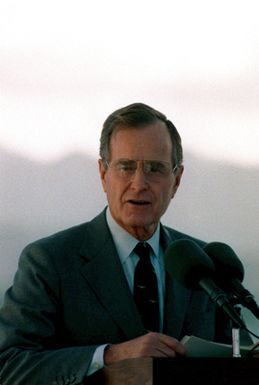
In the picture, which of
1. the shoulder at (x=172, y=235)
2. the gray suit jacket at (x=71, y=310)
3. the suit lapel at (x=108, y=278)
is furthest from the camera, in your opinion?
the shoulder at (x=172, y=235)

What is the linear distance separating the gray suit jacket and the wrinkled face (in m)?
0.12

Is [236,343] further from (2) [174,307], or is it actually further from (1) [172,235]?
(1) [172,235]

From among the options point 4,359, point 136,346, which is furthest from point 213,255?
point 4,359

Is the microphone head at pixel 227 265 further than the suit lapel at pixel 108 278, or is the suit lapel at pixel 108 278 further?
the suit lapel at pixel 108 278

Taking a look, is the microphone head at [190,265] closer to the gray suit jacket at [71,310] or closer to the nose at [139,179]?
the gray suit jacket at [71,310]

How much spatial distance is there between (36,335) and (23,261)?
324 mm

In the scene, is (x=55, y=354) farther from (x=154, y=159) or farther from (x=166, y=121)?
(x=166, y=121)

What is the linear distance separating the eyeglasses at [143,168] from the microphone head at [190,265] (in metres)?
0.66

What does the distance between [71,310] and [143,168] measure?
21.7 inches

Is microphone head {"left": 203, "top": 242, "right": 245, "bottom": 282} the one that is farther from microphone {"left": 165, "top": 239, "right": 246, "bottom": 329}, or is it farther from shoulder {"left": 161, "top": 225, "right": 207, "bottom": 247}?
shoulder {"left": 161, "top": 225, "right": 207, "bottom": 247}

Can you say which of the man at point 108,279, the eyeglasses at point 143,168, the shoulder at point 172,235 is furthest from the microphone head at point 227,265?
the shoulder at point 172,235

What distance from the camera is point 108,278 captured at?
3.33m

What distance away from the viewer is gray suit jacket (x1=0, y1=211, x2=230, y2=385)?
2.99 m

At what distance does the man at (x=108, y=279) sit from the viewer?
3.10 m
